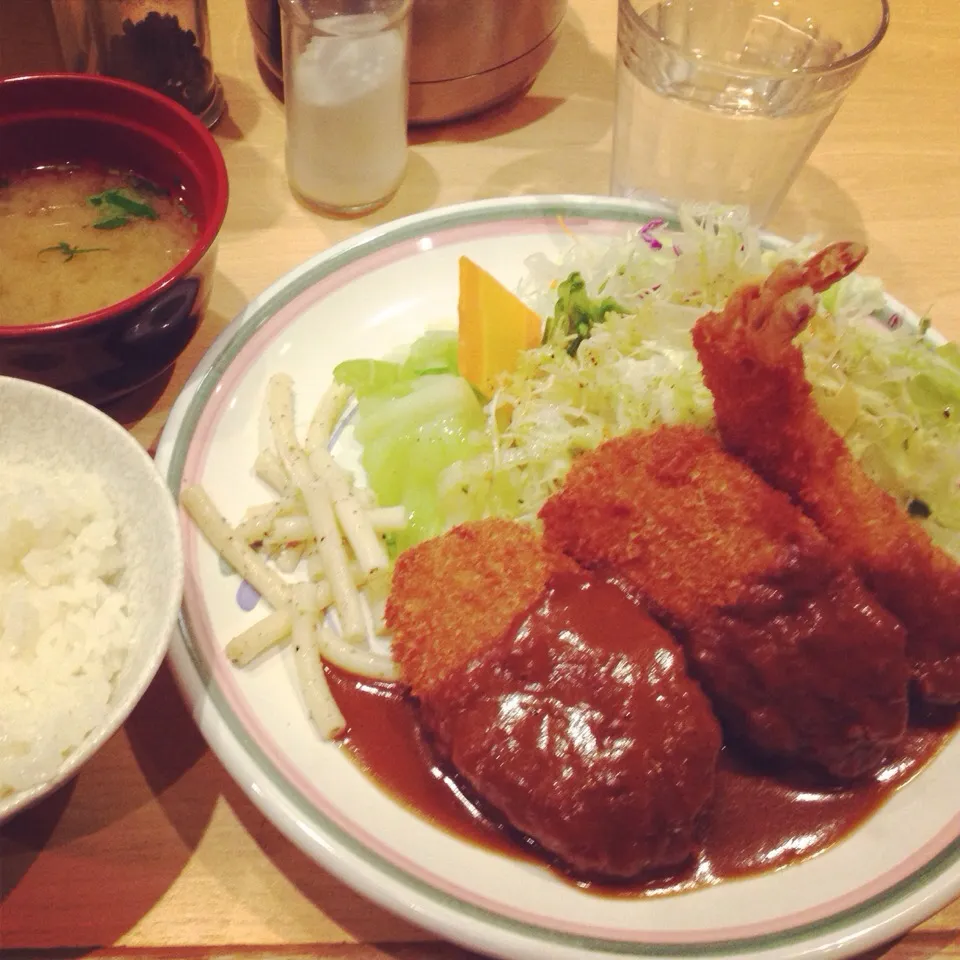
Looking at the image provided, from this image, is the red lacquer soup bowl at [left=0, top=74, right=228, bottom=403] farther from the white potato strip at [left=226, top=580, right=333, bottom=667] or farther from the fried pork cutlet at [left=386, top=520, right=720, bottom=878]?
the fried pork cutlet at [left=386, top=520, right=720, bottom=878]

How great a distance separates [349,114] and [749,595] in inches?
61.2

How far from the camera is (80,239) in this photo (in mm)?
1946

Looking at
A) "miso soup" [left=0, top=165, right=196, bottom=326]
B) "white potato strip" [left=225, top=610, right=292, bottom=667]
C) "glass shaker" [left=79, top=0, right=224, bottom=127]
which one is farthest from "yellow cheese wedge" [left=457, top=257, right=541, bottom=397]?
"glass shaker" [left=79, top=0, right=224, bottom=127]

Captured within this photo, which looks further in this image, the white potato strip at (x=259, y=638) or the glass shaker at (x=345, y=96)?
the glass shaker at (x=345, y=96)

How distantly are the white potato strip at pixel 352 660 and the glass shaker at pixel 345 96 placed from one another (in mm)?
1342

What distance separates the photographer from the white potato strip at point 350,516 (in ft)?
5.58

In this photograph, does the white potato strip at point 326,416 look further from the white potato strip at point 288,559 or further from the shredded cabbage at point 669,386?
the white potato strip at point 288,559

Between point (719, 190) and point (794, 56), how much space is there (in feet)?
1.52

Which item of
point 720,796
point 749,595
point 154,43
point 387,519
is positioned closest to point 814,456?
point 749,595

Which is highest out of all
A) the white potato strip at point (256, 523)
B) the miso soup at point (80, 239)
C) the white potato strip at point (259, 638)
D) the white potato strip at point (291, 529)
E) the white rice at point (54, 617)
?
the miso soup at point (80, 239)

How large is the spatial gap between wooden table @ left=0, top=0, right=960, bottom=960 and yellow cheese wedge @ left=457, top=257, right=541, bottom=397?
0.58m

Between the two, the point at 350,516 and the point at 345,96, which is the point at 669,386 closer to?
the point at 350,516

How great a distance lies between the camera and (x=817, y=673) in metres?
1.49

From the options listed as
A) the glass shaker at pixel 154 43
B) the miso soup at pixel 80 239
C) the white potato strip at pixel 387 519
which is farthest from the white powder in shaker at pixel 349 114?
the white potato strip at pixel 387 519
